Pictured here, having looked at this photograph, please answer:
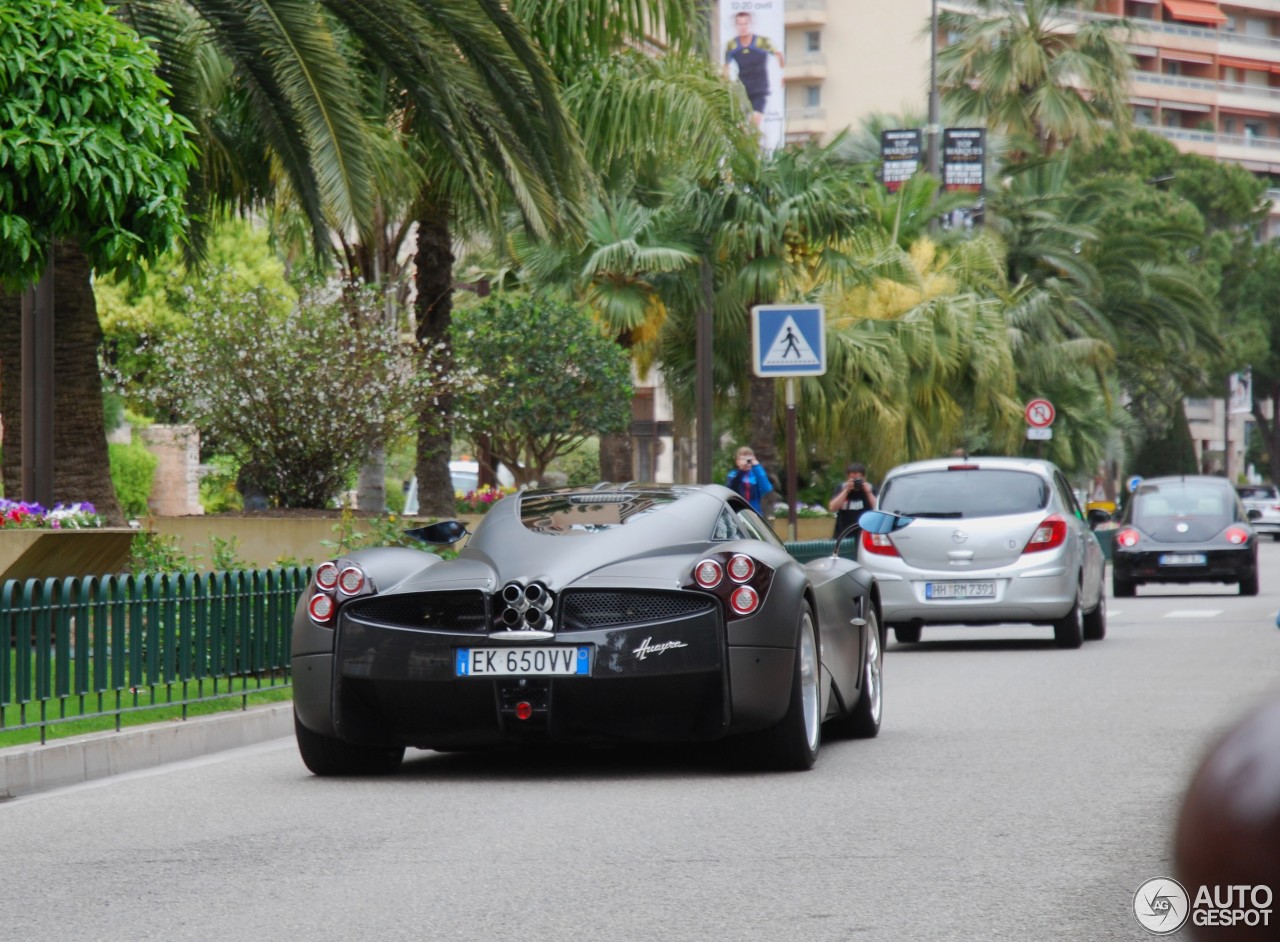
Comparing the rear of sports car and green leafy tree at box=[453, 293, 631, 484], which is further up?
green leafy tree at box=[453, 293, 631, 484]

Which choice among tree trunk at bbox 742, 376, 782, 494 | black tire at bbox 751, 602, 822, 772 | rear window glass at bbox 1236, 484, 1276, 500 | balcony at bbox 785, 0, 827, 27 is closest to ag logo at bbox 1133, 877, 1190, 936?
Answer: black tire at bbox 751, 602, 822, 772

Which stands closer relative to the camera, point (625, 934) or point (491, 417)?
point (625, 934)

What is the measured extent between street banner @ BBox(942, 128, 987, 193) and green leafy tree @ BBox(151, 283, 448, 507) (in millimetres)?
23652

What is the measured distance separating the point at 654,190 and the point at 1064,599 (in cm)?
1439

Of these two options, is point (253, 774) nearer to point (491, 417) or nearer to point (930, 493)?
point (930, 493)

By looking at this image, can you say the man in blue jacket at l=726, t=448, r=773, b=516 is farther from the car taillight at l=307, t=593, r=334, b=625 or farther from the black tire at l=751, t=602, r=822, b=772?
the car taillight at l=307, t=593, r=334, b=625

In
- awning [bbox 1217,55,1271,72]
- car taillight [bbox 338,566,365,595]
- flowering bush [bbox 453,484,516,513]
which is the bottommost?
flowering bush [bbox 453,484,516,513]

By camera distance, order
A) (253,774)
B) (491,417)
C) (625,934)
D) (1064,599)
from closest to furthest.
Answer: (625,934) < (253,774) < (1064,599) < (491,417)

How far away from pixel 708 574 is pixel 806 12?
8849 cm

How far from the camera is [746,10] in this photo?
48844 millimetres

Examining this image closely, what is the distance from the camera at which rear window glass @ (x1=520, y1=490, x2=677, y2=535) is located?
9352 millimetres

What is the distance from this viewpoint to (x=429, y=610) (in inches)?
344

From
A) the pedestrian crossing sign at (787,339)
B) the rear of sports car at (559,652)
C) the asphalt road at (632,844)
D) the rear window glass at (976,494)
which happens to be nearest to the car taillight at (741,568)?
the rear of sports car at (559,652)

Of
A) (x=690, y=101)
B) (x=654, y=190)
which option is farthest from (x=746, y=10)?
(x=690, y=101)
